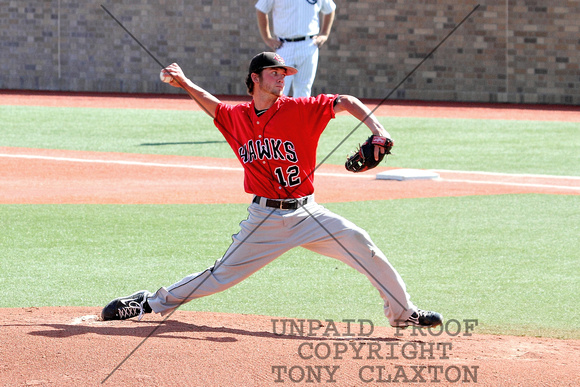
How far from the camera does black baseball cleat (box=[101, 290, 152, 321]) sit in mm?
5746

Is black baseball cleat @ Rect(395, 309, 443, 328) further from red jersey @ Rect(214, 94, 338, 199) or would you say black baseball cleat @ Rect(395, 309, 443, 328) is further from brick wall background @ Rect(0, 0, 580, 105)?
brick wall background @ Rect(0, 0, 580, 105)

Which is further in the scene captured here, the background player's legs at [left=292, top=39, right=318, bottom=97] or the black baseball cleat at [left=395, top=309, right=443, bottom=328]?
the background player's legs at [left=292, top=39, right=318, bottom=97]

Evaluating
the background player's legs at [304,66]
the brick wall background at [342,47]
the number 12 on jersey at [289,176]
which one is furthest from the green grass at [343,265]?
the brick wall background at [342,47]

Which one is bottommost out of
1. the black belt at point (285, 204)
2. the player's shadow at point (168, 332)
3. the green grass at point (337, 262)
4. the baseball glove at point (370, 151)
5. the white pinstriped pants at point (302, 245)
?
the green grass at point (337, 262)

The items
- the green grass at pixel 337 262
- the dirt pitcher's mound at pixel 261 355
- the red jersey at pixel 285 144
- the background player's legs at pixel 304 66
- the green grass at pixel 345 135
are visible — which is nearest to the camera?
the dirt pitcher's mound at pixel 261 355

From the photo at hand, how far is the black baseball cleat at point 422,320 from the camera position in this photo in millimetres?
5527

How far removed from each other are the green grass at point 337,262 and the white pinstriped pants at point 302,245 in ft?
2.34

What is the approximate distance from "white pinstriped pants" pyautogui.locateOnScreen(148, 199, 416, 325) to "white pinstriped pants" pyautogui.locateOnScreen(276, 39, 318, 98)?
836 centimetres

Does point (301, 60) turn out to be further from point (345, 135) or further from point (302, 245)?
point (302, 245)

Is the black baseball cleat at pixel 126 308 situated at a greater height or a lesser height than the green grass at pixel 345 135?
greater

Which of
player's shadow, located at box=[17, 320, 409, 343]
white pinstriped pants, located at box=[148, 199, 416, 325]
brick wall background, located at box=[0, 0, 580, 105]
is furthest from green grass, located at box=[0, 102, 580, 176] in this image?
player's shadow, located at box=[17, 320, 409, 343]

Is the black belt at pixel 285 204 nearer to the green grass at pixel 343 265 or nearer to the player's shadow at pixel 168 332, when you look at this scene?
the player's shadow at pixel 168 332

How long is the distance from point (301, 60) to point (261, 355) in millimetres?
9349

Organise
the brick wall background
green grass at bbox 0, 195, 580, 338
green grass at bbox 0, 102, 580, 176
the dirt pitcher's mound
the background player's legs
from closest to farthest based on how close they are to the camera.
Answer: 1. the dirt pitcher's mound
2. green grass at bbox 0, 195, 580, 338
3. the background player's legs
4. green grass at bbox 0, 102, 580, 176
5. the brick wall background
